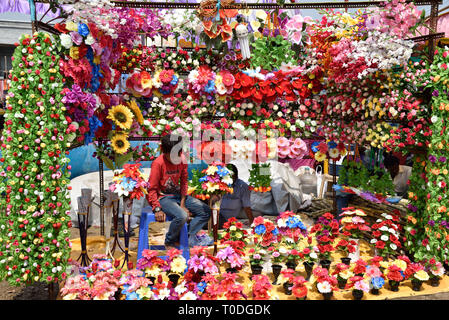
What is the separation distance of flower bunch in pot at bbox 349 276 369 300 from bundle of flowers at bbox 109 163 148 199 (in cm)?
267

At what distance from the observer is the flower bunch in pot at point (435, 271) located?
4645 millimetres

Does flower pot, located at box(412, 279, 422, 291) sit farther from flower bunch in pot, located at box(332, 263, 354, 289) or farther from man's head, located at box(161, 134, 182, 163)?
man's head, located at box(161, 134, 182, 163)

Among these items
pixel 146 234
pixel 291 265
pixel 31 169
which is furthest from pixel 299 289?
pixel 31 169

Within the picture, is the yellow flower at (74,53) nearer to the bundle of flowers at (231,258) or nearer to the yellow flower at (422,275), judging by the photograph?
the bundle of flowers at (231,258)

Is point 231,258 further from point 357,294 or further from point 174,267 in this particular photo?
point 357,294

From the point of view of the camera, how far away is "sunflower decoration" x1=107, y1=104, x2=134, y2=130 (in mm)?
5371

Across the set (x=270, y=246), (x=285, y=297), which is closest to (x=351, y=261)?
(x=270, y=246)

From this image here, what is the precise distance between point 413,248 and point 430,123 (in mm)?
1683

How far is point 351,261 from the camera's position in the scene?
5527 mm

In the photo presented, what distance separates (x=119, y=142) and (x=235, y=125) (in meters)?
1.72

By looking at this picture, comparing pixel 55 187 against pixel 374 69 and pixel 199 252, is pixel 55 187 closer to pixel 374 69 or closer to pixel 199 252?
pixel 199 252

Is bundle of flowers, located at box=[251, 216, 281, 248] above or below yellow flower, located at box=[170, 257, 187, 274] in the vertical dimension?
above

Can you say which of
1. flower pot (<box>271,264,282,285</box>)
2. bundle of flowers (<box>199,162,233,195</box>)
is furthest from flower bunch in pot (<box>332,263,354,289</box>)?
bundle of flowers (<box>199,162,233,195</box>)

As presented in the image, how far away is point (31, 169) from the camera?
389cm
